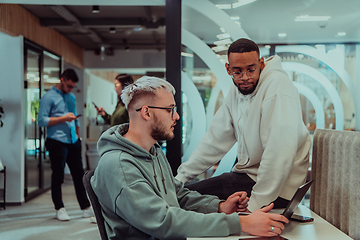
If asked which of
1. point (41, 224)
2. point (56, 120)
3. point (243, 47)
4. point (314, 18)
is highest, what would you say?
point (314, 18)

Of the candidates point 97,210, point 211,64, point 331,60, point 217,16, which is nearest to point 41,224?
point 211,64

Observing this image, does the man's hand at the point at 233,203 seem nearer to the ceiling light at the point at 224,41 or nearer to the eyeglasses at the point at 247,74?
the eyeglasses at the point at 247,74

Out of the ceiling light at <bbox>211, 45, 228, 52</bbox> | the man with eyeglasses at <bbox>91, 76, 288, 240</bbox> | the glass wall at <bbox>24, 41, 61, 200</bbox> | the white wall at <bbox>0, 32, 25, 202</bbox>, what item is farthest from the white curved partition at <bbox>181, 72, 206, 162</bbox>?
the glass wall at <bbox>24, 41, 61, 200</bbox>

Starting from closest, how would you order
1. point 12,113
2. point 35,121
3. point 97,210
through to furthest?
point 97,210, point 12,113, point 35,121

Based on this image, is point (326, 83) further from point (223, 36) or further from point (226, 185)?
point (226, 185)

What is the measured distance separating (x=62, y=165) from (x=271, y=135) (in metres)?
3.01

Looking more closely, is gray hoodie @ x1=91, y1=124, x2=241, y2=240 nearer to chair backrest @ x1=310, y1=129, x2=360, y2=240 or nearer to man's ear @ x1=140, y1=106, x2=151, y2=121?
man's ear @ x1=140, y1=106, x2=151, y2=121

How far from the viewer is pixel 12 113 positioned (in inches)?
195

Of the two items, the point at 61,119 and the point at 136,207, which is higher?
the point at 61,119

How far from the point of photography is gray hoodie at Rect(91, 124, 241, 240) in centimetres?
118

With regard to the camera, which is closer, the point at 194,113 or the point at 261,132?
the point at 261,132

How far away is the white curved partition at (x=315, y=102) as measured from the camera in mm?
2891

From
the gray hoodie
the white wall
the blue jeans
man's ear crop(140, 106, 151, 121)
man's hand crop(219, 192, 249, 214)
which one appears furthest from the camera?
the white wall

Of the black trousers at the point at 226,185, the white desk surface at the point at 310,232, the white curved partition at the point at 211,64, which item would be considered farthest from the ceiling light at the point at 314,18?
the white desk surface at the point at 310,232
